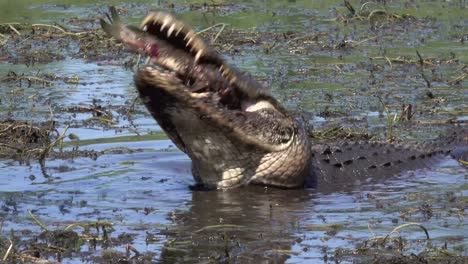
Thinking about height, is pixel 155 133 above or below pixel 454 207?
below

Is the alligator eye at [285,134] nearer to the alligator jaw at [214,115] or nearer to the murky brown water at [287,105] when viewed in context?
the alligator jaw at [214,115]

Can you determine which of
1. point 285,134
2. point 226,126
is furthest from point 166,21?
point 285,134

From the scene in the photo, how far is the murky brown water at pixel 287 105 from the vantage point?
18.3 ft

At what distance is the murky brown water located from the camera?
5.59 metres

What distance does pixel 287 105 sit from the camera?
999 cm

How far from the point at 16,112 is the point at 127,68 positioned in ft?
8.10

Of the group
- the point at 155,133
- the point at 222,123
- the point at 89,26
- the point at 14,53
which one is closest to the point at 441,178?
the point at 222,123

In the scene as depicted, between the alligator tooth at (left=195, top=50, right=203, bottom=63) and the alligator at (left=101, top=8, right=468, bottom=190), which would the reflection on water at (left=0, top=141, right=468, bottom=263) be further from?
the alligator tooth at (left=195, top=50, right=203, bottom=63)

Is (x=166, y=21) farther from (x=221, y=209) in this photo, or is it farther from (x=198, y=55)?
(x=221, y=209)

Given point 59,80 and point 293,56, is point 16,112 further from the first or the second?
point 293,56

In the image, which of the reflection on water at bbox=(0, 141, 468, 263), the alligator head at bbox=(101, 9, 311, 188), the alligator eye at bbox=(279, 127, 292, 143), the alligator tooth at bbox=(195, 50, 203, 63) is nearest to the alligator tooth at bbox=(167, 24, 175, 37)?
the alligator head at bbox=(101, 9, 311, 188)

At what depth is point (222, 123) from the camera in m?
6.57

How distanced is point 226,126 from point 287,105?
3.44m

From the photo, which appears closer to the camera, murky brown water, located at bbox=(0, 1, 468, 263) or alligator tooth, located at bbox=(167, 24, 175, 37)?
murky brown water, located at bbox=(0, 1, 468, 263)
